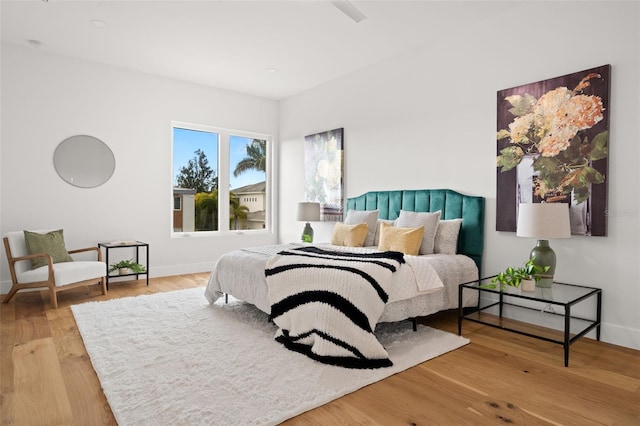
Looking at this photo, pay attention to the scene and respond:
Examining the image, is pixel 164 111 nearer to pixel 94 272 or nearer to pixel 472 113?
pixel 94 272

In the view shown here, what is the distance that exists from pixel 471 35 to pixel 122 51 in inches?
153

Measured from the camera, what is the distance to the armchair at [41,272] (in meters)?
3.87

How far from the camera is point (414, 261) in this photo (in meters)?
3.02

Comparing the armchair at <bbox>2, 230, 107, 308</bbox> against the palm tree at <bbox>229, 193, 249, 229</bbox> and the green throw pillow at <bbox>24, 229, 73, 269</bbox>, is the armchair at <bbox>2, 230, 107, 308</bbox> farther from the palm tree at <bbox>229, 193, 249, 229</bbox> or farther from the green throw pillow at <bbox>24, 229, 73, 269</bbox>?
the palm tree at <bbox>229, 193, 249, 229</bbox>

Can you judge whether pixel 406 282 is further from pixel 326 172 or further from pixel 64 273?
pixel 64 273

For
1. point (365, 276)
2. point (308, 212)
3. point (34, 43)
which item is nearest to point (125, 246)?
point (308, 212)

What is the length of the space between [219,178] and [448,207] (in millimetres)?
3678

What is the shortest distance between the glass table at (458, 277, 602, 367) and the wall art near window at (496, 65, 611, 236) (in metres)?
0.56

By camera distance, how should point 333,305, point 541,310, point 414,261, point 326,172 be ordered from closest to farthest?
point 333,305 < point 414,261 < point 541,310 < point 326,172

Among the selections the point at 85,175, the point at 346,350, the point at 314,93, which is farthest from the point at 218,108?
the point at 346,350

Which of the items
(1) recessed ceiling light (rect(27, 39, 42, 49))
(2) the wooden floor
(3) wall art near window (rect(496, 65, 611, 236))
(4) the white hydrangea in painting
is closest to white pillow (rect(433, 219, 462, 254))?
(3) wall art near window (rect(496, 65, 611, 236))

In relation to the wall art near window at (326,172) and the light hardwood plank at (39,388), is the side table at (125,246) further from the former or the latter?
the wall art near window at (326,172)

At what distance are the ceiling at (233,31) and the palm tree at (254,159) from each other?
1504 millimetres

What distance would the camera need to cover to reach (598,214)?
2.94m
